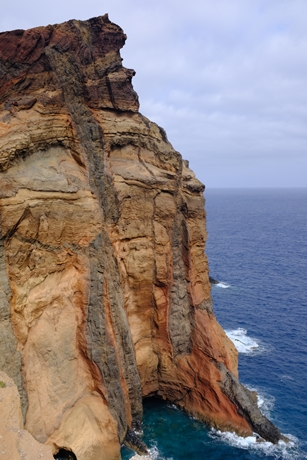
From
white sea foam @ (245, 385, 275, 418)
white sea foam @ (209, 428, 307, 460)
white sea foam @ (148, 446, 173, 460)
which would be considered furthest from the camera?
white sea foam @ (245, 385, 275, 418)

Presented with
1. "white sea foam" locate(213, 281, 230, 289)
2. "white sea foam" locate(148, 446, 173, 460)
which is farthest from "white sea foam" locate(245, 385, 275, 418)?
"white sea foam" locate(213, 281, 230, 289)

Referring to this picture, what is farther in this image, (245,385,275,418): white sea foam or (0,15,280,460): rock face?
(245,385,275,418): white sea foam

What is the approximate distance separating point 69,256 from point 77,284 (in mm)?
2179

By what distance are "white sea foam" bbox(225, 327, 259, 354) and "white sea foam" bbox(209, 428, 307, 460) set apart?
1786cm

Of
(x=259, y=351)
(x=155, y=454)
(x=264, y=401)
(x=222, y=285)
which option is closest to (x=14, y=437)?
(x=155, y=454)

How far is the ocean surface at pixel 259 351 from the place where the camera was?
33625mm

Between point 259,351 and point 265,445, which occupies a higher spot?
point 259,351

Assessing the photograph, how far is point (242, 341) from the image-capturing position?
182 ft

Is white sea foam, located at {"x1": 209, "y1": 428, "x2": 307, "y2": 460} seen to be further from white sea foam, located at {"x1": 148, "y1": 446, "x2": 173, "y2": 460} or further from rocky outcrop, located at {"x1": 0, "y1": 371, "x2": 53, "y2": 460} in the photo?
rocky outcrop, located at {"x1": 0, "y1": 371, "x2": 53, "y2": 460}

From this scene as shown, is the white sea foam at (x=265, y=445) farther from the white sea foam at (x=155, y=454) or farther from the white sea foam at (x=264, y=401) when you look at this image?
the white sea foam at (x=155, y=454)

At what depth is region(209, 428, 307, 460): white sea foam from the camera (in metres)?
33.0

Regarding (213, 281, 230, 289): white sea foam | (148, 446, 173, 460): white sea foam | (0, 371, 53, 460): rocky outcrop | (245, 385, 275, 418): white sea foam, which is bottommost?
(245, 385, 275, 418): white sea foam

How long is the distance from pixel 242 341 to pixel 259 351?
132 inches

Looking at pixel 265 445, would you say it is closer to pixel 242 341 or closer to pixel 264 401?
pixel 264 401
